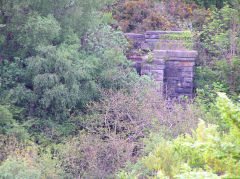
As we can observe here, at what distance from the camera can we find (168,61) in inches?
420

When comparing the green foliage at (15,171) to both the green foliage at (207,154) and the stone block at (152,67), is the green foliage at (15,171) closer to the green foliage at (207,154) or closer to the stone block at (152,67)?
the green foliage at (207,154)

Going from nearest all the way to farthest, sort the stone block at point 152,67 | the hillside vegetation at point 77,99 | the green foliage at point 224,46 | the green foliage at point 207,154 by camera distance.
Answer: the green foliage at point 207,154 → the hillside vegetation at point 77,99 → the green foliage at point 224,46 → the stone block at point 152,67

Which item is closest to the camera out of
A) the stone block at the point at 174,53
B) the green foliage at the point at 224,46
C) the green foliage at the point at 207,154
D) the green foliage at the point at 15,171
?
the green foliage at the point at 207,154

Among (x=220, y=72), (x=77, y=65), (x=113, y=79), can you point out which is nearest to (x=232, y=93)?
(x=220, y=72)

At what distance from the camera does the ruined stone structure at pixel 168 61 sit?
10180mm

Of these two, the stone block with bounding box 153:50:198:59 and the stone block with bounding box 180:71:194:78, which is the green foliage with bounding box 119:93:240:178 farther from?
the stone block with bounding box 153:50:198:59

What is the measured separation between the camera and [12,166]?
521 centimetres

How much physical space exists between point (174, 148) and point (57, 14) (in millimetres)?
6040

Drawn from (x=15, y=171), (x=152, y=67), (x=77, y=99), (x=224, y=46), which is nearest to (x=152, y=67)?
(x=152, y=67)

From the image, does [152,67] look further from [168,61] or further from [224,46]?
[224,46]

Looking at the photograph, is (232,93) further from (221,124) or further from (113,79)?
(113,79)

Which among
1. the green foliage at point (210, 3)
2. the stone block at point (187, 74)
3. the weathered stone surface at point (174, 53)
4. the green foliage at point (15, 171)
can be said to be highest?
the green foliage at point (210, 3)

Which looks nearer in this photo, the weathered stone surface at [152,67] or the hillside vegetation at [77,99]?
the hillside vegetation at [77,99]

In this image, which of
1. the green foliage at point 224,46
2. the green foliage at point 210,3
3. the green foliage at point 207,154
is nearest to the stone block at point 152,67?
the green foliage at point 224,46
